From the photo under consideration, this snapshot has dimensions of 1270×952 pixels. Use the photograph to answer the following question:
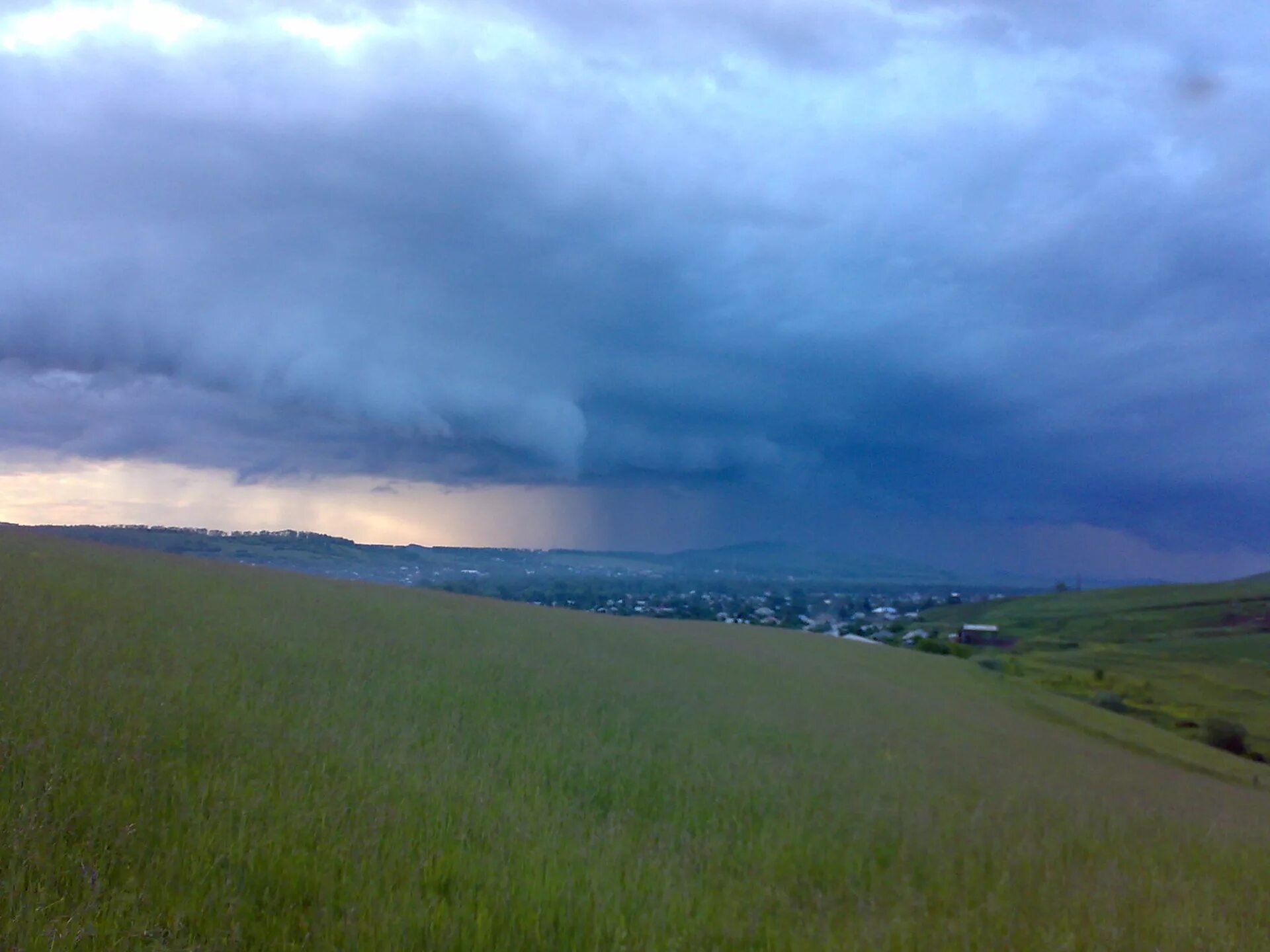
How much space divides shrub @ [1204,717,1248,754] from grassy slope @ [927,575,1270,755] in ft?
2.13

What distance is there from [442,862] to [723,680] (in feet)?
53.2

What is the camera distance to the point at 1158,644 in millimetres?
71750

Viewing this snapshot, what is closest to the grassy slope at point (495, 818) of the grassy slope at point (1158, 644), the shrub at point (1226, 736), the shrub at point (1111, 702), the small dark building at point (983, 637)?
the shrub at point (1226, 736)

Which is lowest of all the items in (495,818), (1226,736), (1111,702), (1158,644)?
(1226,736)

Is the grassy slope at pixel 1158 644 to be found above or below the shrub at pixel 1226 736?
above

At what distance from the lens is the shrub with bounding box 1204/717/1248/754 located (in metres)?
37.9

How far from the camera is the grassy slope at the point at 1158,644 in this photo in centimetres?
4694

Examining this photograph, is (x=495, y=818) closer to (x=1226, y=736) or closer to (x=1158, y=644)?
(x=1226, y=736)

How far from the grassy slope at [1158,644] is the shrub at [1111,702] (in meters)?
0.89

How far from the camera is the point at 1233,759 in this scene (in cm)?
3294

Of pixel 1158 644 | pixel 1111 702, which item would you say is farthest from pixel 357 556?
pixel 1158 644

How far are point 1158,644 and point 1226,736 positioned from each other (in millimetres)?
37468

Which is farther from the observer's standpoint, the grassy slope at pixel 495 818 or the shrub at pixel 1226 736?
the shrub at pixel 1226 736

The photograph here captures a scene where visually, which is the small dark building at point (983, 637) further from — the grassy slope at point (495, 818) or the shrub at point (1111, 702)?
the grassy slope at point (495, 818)
